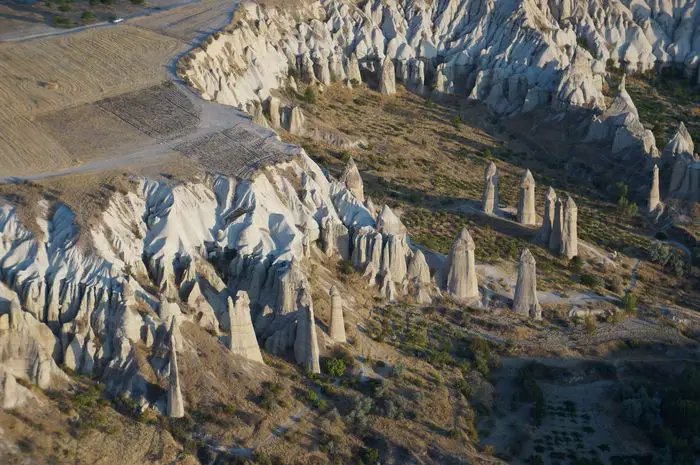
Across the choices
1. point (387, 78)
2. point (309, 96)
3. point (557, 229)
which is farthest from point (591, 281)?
point (387, 78)

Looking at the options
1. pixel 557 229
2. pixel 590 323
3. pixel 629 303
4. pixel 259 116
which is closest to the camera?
pixel 590 323

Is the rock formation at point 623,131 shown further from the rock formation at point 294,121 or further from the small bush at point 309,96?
the rock formation at point 294,121

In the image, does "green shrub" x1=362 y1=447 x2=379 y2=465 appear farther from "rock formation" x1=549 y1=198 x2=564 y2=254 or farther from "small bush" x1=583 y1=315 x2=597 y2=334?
"rock formation" x1=549 y1=198 x2=564 y2=254

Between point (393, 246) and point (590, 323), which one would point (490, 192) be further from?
point (393, 246)

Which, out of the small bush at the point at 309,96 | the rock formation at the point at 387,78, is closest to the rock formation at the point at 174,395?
the small bush at the point at 309,96

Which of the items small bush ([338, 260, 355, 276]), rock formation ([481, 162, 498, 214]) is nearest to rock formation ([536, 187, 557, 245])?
rock formation ([481, 162, 498, 214])
